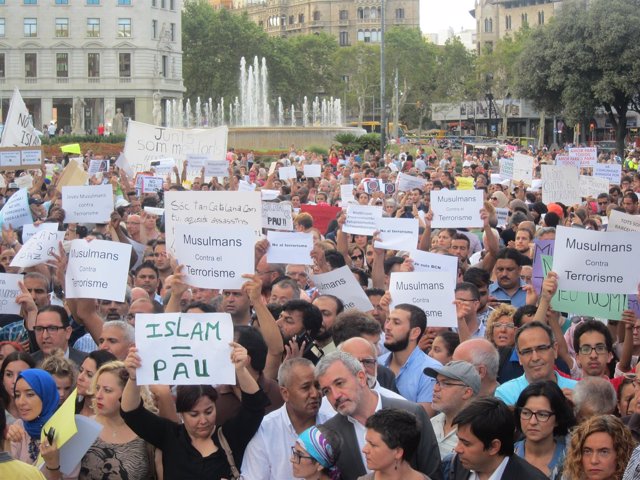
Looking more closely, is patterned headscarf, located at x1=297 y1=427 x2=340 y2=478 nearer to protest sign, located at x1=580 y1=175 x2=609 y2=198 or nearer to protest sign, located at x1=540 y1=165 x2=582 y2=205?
protest sign, located at x1=540 y1=165 x2=582 y2=205

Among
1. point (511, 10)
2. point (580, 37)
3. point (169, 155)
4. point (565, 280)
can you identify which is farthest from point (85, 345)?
point (511, 10)

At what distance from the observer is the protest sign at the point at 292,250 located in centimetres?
1036

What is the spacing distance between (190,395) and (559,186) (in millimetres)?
11331

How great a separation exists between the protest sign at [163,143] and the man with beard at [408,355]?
481 inches

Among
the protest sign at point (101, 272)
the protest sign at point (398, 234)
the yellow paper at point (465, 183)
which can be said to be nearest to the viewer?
the protest sign at point (101, 272)

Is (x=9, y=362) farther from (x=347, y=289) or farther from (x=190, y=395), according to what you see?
(x=347, y=289)

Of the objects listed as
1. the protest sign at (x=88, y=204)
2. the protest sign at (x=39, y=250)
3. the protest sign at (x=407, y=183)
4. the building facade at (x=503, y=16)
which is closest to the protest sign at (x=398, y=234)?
the protest sign at (x=39, y=250)

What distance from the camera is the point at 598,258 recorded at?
8070 mm

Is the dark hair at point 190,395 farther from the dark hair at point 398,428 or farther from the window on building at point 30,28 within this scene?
the window on building at point 30,28

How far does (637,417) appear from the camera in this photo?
6180mm

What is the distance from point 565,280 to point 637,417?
195 cm

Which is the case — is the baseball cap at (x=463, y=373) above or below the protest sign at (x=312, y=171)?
below

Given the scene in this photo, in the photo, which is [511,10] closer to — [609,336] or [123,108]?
[123,108]

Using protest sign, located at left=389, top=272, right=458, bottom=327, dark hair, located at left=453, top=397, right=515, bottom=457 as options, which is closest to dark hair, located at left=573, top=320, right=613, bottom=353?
protest sign, located at left=389, top=272, right=458, bottom=327
